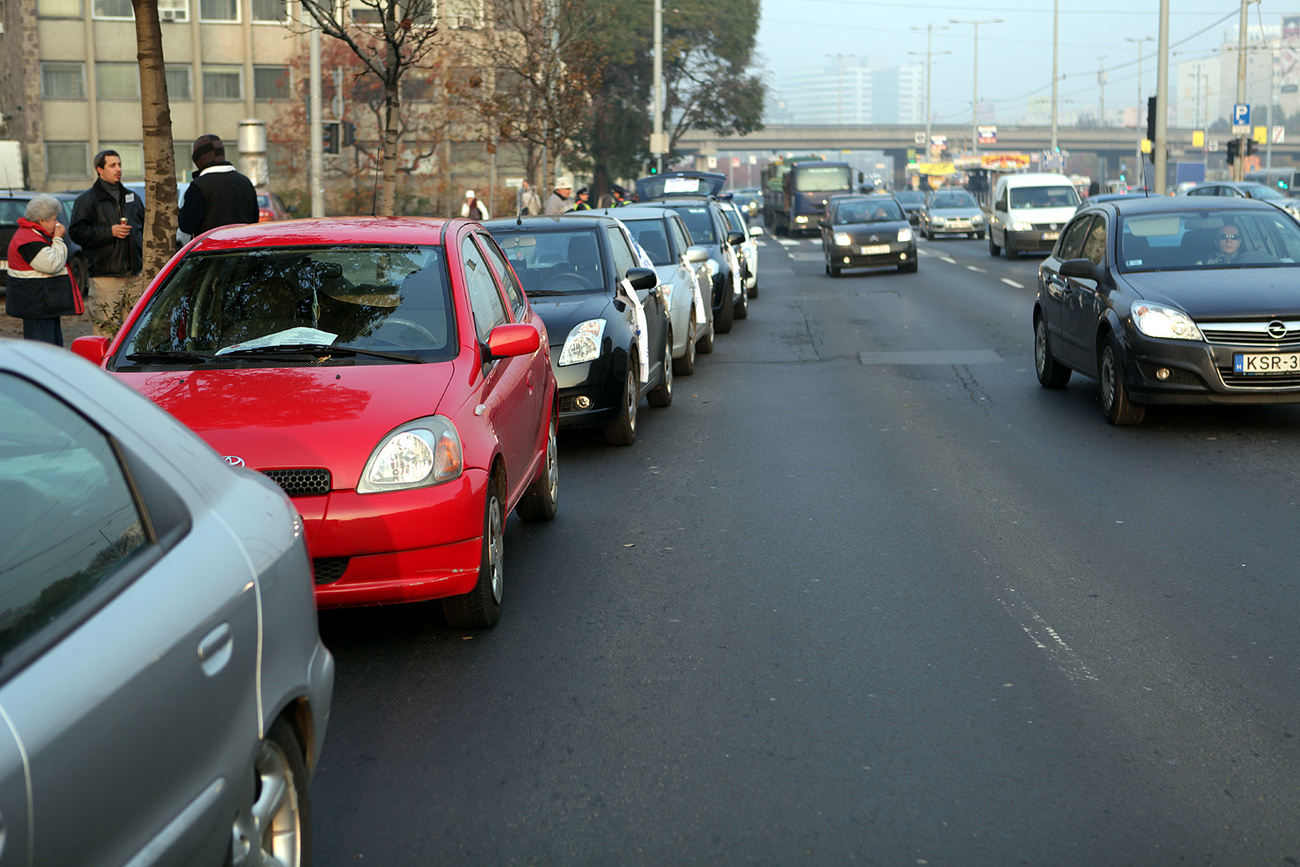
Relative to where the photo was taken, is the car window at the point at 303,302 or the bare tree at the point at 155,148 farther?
the bare tree at the point at 155,148

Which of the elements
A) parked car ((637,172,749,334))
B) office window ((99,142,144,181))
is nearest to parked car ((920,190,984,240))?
parked car ((637,172,749,334))

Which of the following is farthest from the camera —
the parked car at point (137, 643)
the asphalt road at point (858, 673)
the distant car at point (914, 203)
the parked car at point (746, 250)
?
the distant car at point (914, 203)

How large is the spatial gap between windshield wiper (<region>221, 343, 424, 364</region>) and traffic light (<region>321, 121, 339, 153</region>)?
2535 centimetres

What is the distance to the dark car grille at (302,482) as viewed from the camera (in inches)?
210

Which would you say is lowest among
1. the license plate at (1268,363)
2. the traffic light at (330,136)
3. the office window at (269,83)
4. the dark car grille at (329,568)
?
the dark car grille at (329,568)

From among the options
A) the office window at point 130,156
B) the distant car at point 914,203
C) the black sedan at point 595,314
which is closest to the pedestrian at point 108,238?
the black sedan at point 595,314

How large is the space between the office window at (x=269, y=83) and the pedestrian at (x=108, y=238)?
52157mm

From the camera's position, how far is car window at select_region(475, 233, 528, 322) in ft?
24.7

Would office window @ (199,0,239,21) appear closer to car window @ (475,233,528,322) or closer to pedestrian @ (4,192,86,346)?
pedestrian @ (4,192,86,346)

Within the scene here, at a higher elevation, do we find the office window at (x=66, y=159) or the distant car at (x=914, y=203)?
the office window at (x=66, y=159)

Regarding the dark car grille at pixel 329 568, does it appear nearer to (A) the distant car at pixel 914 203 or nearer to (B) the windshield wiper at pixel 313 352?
(B) the windshield wiper at pixel 313 352

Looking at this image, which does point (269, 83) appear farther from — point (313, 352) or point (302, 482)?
point (302, 482)

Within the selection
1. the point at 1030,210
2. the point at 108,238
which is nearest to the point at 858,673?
the point at 108,238

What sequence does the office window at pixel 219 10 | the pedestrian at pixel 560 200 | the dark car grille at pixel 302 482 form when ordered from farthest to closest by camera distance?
the office window at pixel 219 10
the pedestrian at pixel 560 200
the dark car grille at pixel 302 482
